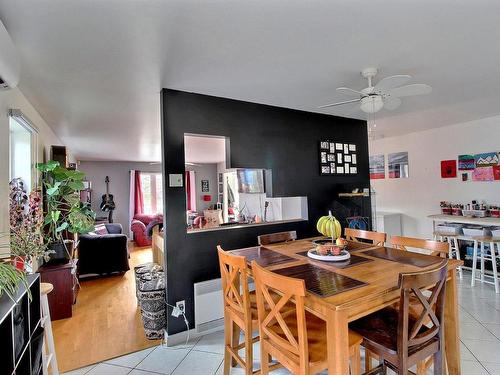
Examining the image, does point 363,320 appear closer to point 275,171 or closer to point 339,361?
point 339,361

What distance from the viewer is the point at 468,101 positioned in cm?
325

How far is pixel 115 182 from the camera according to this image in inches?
312

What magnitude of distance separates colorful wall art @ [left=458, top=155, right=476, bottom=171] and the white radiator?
166 inches

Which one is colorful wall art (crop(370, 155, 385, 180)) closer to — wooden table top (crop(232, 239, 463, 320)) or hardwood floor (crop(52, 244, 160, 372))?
wooden table top (crop(232, 239, 463, 320))

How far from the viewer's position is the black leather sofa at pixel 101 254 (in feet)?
14.3

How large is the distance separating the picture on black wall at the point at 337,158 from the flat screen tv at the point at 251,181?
853 mm

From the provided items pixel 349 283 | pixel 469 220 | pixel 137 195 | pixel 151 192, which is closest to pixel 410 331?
pixel 349 283

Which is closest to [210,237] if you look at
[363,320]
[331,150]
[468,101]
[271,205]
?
[271,205]

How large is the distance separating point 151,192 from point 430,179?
7.10 meters

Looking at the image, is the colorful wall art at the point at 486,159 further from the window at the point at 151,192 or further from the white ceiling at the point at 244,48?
the window at the point at 151,192

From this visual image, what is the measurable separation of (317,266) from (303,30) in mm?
1501

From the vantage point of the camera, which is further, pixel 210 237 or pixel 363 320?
pixel 210 237

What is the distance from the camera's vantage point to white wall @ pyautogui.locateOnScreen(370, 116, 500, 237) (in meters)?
4.12

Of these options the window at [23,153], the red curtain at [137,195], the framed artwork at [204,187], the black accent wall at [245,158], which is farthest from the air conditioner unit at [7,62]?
the framed artwork at [204,187]
